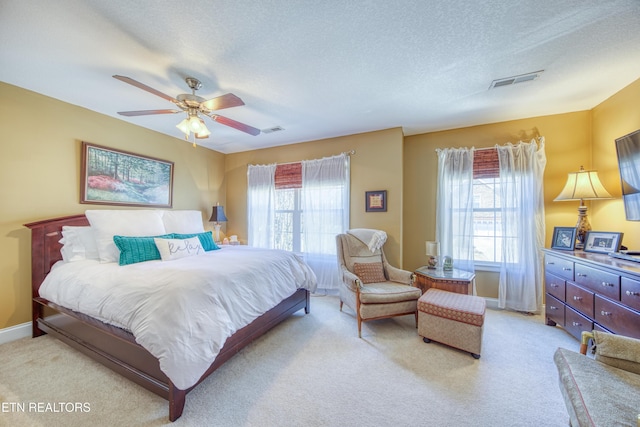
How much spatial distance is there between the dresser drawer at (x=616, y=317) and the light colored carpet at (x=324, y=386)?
1.82ft

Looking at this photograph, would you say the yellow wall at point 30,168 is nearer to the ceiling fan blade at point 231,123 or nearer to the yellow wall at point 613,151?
the ceiling fan blade at point 231,123

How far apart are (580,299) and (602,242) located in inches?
26.2

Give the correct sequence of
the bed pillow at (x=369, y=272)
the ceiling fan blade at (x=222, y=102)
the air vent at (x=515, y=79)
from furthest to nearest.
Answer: the bed pillow at (x=369, y=272)
the air vent at (x=515, y=79)
the ceiling fan blade at (x=222, y=102)

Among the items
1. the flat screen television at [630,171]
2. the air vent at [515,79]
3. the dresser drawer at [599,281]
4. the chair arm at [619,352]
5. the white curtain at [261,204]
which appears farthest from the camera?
the white curtain at [261,204]

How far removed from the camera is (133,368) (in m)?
1.74

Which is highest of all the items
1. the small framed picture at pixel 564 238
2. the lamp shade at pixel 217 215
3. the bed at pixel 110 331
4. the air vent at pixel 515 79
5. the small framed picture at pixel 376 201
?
the air vent at pixel 515 79

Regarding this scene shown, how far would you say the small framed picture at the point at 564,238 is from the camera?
2623 millimetres

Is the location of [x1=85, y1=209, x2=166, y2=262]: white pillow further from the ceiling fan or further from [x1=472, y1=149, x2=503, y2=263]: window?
[x1=472, y1=149, x2=503, y2=263]: window

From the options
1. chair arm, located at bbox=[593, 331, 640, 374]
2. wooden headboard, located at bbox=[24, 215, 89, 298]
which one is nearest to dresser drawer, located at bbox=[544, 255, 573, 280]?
chair arm, located at bbox=[593, 331, 640, 374]

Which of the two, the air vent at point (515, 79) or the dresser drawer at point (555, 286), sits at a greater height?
the air vent at point (515, 79)

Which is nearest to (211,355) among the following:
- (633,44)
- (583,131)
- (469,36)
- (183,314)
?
(183,314)

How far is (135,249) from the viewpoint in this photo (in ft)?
8.06

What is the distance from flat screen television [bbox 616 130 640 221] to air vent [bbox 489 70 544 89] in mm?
981

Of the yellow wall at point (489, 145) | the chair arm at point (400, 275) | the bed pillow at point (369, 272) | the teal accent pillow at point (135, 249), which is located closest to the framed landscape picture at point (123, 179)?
the teal accent pillow at point (135, 249)
